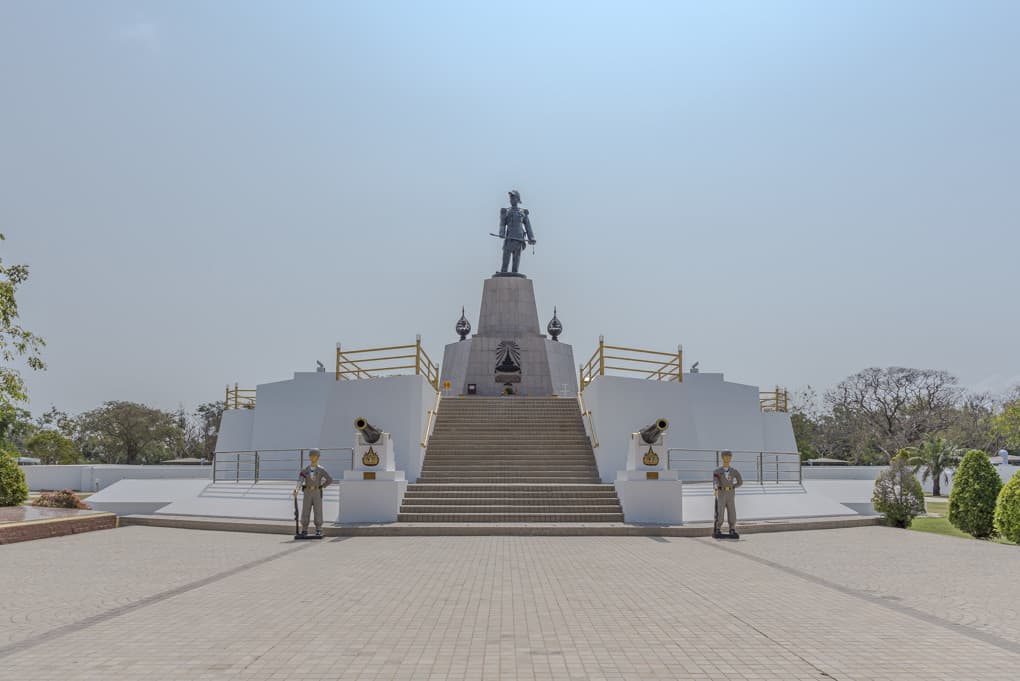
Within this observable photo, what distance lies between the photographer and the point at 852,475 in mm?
35125

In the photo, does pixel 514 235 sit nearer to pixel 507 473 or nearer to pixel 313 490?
pixel 507 473

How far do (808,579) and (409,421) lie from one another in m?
11.5

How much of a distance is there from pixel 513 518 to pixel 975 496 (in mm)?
9352

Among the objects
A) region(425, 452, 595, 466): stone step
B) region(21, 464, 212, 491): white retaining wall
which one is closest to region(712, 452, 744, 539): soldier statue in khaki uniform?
region(425, 452, 595, 466): stone step

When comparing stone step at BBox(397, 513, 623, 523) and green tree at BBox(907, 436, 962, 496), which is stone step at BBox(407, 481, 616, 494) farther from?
green tree at BBox(907, 436, 962, 496)

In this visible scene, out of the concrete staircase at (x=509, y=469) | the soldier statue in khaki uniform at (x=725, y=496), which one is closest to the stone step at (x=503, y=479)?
the concrete staircase at (x=509, y=469)

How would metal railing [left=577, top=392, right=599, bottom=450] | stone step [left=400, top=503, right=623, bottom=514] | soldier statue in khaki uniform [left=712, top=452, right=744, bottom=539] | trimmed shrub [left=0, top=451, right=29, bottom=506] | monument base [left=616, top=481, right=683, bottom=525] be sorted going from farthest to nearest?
1. metal railing [left=577, top=392, right=599, bottom=450]
2. trimmed shrub [left=0, top=451, right=29, bottom=506]
3. stone step [left=400, top=503, right=623, bottom=514]
4. monument base [left=616, top=481, right=683, bottom=525]
5. soldier statue in khaki uniform [left=712, top=452, right=744, bottom=539]

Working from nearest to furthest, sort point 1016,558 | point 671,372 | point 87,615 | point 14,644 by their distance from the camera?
point 14,644 → point 87,615 → point 1016,558 → point 671,372

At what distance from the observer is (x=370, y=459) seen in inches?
619

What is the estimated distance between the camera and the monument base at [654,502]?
15.4 meters

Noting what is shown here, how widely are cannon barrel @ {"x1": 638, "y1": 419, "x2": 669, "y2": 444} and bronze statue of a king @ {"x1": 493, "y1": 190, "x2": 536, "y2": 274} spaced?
19.3m

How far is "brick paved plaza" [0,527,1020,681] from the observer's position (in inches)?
211

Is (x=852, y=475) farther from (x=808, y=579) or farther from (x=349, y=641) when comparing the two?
(x=349, y=641)

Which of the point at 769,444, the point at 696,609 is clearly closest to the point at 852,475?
the point at 769,444
